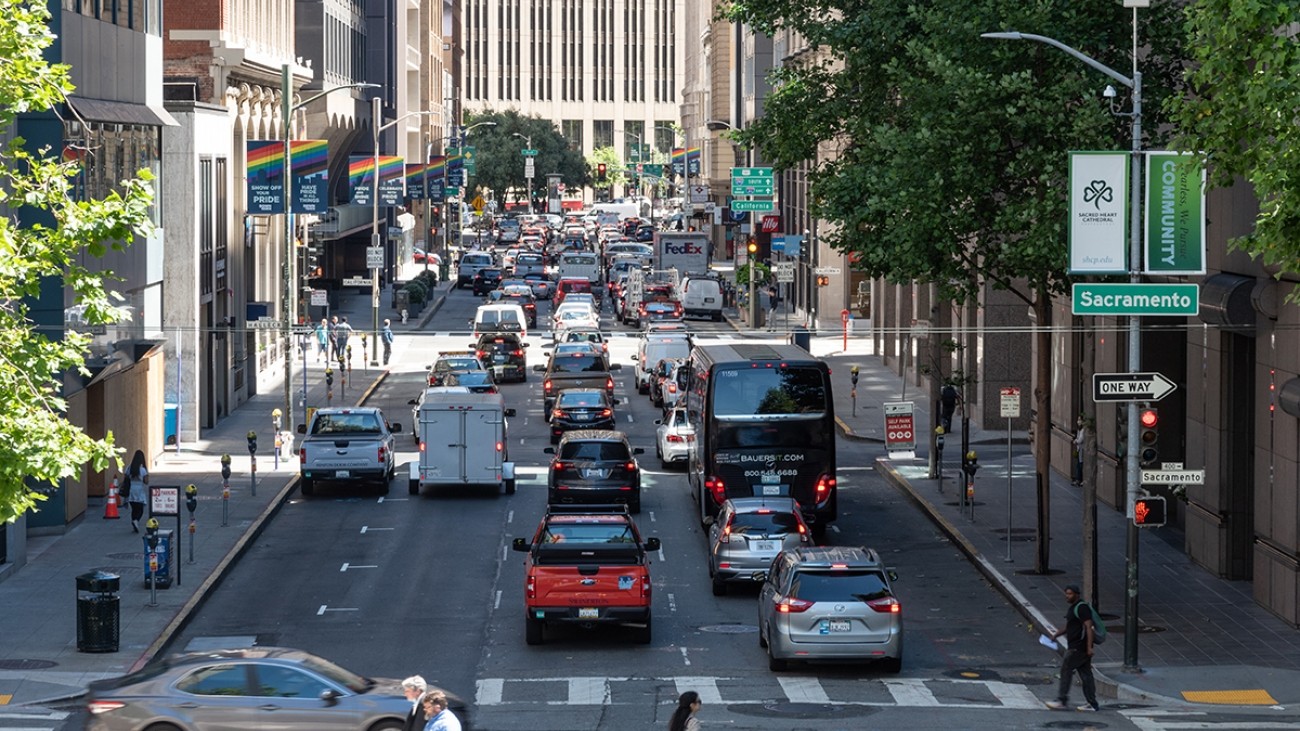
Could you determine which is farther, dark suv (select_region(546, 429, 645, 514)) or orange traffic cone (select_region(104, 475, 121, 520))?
orange traffic cone (select_region(104, 475, 121, 520))

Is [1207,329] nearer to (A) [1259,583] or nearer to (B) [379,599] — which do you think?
(A) [1259,583]

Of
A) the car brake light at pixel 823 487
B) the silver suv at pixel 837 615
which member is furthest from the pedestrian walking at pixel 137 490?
the silver suv at pixel 837 615

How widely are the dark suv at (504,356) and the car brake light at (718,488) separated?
1196 inches

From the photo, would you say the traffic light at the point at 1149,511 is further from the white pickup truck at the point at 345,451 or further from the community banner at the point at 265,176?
the community banner at the point at 265,176

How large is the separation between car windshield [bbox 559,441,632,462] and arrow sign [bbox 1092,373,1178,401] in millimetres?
15045

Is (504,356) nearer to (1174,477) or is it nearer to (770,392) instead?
(770,392)

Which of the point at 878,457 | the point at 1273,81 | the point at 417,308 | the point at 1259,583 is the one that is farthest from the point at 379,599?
the point at 417,308

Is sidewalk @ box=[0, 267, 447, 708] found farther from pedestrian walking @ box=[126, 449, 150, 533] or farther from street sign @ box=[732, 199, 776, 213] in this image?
street sign @ box=[732, 199, 776, 213]

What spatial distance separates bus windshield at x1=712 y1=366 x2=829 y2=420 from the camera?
3634 centimetres

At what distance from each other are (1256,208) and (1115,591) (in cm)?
658

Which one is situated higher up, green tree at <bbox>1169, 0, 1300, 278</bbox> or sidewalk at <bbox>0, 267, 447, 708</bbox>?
green tree at <bbox>1169, 0, 1300, 278</bbox>

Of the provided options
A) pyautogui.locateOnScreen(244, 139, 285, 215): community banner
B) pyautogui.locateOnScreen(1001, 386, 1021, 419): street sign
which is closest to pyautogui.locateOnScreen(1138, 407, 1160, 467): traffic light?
pyautogui.locateOnScreen(1001, 386, 1021, 419): street sign

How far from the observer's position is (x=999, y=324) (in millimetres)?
52969

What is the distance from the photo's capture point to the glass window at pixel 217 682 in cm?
2066
